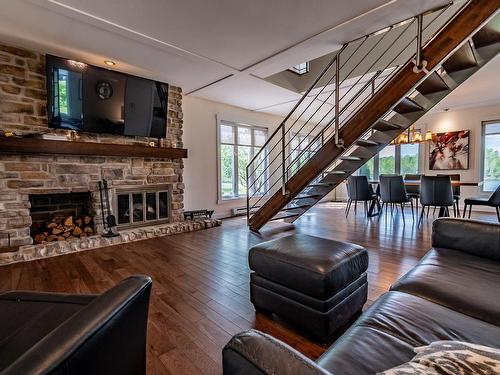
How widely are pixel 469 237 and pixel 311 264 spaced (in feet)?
3.68

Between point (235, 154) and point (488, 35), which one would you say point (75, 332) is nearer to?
point (488, 35)

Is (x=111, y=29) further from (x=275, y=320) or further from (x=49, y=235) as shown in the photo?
(x=275, y=320)

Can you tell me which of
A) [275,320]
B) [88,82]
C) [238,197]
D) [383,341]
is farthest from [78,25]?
[238,197]

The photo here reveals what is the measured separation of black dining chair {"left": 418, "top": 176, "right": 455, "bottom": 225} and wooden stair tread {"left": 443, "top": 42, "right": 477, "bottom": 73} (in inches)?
85.6

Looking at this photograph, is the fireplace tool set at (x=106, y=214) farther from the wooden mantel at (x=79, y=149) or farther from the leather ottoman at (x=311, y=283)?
the leather ottoman at (x=311, y=283)

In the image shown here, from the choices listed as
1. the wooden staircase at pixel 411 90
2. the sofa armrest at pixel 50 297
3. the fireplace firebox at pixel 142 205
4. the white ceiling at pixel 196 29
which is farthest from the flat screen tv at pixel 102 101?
the sofa armrest at pixel 50 297

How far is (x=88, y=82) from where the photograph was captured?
351cm

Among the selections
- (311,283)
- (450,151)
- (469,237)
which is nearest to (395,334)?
(311,283)

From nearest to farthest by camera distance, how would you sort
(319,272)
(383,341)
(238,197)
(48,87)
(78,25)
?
1. (383,341)
2. (319,272)
3. (78,25)
4. (48,87)
5. (238,197)

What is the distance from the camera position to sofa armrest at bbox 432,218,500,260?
1667 mm

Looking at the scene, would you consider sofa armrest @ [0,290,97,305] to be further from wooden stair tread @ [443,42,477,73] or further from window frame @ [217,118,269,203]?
window frame @ [217,118,269,203]

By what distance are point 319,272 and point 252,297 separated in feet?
2.07

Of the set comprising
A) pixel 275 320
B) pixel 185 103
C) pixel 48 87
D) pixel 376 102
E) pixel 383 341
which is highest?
pixel 185 103

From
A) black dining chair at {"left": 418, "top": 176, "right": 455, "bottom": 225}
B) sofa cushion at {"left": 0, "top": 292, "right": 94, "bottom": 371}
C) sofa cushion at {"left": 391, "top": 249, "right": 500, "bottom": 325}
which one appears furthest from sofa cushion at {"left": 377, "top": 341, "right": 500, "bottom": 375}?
black dining chair at {"left": 418, "top": 176, "right": 455, "bottom": 225}
